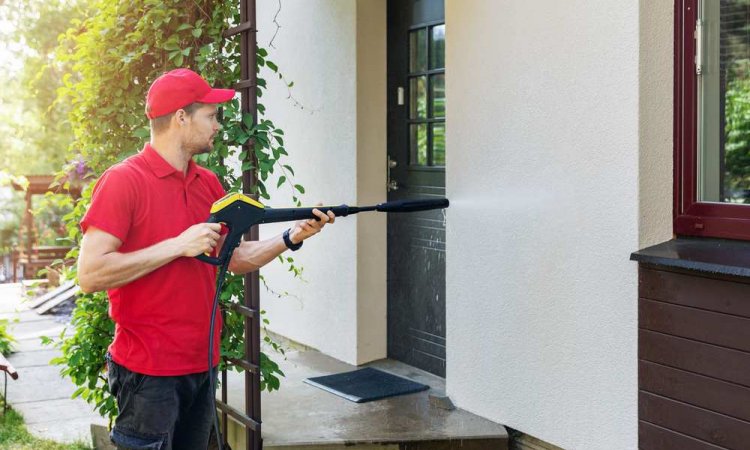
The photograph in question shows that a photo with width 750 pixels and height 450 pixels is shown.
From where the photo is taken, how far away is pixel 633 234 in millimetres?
3373

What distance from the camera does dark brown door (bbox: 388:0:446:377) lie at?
499cm

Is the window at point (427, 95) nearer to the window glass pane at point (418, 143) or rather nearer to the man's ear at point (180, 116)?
the window glass pane at point (418, 143)

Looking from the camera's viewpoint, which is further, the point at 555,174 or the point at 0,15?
the point at 0,15

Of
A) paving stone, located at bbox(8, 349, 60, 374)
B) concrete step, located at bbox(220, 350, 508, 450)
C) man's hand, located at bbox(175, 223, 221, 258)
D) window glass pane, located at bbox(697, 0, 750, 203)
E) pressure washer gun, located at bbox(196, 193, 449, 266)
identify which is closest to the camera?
man's hand, located at bbox(175, 223, 221, 258)

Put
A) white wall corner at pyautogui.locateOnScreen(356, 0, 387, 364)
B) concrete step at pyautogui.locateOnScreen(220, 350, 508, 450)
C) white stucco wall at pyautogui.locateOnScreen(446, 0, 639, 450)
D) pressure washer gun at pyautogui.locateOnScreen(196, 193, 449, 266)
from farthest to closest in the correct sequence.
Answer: white wall corner at pyautogui.locateOnScreen(356, 0, 387, 364) < concrete step at pyautogui.locateOnScreen(220, 350, 508, 450) < white stucco wall at pyautogui.locateOnScreen(446, 0, 639, 450) < pressure washer gun at pyautogui.locateOnScreen(196, 193, 449, 266)

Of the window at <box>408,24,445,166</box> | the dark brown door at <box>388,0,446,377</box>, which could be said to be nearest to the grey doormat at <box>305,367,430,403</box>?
the dark brown door at <box>388,0,446,377</box>

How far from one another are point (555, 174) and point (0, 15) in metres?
15.4

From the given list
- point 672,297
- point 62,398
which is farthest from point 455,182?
point 62,398

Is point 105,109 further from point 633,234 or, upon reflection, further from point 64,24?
point 64,24

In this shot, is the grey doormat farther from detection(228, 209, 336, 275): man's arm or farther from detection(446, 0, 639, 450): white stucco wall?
detection(228, 209, 336, 275): man's arm

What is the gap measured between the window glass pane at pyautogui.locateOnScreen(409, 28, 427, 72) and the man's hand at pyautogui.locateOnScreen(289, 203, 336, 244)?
2415mm

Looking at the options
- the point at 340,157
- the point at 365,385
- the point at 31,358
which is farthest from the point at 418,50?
the point at 31,358

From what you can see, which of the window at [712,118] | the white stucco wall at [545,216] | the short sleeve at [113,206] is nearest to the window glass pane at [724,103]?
the window at [712,118]

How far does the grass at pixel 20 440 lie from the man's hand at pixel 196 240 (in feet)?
9.28
